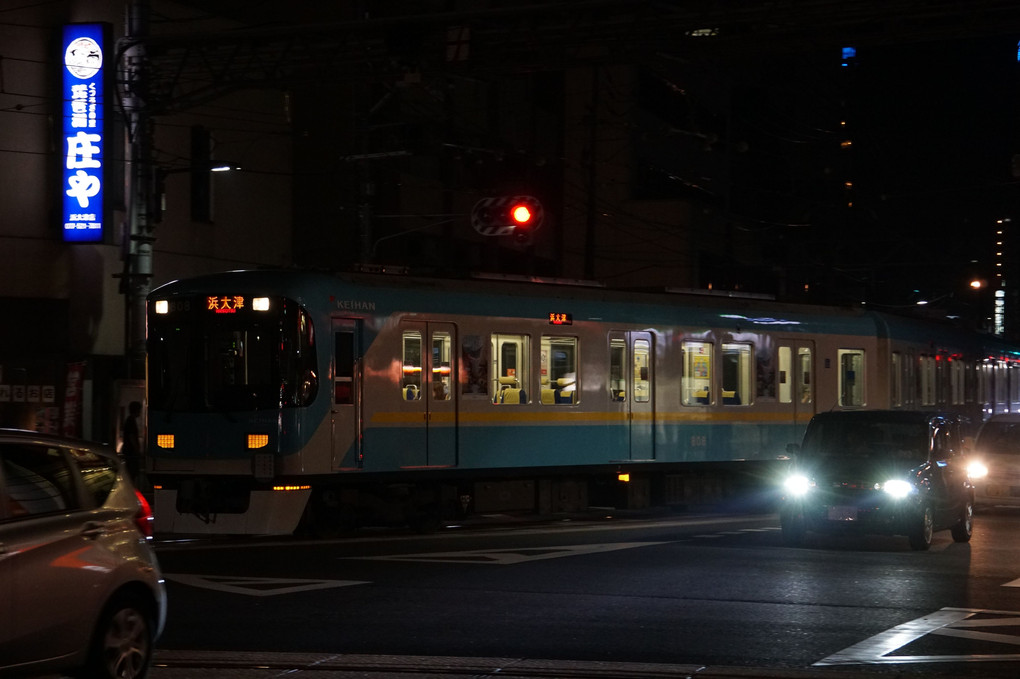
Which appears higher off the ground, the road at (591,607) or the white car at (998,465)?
the white car at (998,465)

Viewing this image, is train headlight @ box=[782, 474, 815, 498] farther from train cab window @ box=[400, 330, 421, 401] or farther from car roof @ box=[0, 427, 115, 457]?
car roof @ box=[0, 427, 115, 457]

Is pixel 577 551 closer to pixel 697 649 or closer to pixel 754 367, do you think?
pixel 697 649

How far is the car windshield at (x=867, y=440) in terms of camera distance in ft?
57.1

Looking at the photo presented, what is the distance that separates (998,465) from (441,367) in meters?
9.67

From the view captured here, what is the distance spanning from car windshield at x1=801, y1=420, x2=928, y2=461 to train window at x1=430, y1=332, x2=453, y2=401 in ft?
15.6

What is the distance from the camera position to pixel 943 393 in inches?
1251

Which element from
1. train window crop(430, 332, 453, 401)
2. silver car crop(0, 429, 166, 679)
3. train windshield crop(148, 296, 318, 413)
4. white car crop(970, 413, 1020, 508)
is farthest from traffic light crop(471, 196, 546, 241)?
silver car crop(0, 429, 166, 679)

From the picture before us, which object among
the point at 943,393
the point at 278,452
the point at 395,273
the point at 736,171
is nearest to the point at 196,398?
the point at 278,452

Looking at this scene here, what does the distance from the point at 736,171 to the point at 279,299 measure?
41.3 metres

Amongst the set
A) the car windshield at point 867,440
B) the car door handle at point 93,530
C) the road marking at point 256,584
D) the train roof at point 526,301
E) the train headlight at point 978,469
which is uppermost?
the train roof at point 526,301

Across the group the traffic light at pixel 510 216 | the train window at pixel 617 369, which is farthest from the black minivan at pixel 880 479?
the traffic light at pixel 510 216

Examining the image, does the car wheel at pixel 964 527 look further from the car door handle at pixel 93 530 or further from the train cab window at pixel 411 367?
the car door handle at pixel 93 530

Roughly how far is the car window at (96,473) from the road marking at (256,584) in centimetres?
452

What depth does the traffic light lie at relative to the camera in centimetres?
2389
